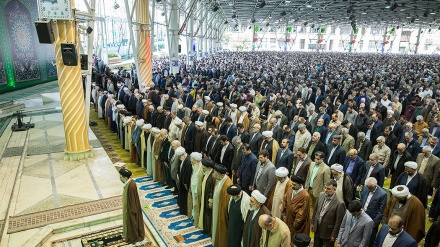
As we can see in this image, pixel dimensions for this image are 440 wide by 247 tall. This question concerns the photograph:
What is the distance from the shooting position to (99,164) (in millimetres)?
6570

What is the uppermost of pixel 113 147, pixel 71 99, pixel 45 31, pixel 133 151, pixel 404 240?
pixel 45 31

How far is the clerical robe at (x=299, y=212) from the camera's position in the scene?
3.64 metres

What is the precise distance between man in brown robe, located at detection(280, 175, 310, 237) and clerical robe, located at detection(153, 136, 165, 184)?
2892mm

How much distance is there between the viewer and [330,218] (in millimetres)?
3605

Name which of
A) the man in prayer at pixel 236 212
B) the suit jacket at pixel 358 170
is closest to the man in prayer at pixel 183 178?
the man in prayer at pixel 236 212

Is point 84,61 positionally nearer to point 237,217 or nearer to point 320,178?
point 237,217

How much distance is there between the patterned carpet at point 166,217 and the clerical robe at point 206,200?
0.15 meters

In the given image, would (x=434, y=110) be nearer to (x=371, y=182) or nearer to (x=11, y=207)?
(x=371, y=182)

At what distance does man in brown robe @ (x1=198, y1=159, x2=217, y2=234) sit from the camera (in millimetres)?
4285

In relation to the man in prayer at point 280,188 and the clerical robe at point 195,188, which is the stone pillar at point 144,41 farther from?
the man in prayer at point 280,188

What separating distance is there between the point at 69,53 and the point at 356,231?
17.6 feet

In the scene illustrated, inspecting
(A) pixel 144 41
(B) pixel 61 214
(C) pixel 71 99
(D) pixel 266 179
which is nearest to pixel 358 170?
(D) pixel 266 179

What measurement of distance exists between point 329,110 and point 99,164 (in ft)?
18.7

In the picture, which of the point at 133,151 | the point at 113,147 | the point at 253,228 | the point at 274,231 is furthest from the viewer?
the point at 113,147
